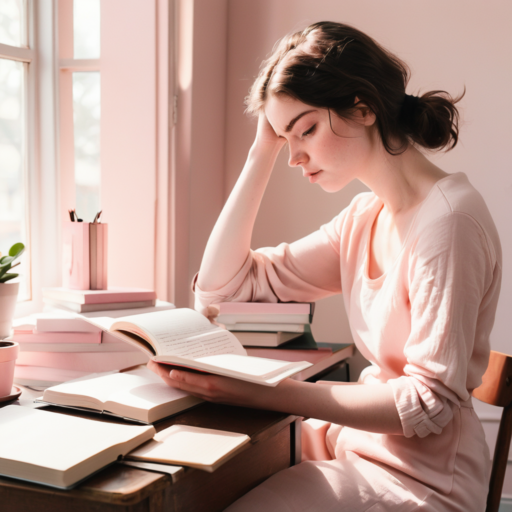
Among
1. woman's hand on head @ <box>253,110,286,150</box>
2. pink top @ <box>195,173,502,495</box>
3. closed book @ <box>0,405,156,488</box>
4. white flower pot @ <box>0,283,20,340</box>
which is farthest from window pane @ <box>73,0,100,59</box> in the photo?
closed book @ <box>0,405,156,488</box>

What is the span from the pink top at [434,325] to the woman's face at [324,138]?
166mm

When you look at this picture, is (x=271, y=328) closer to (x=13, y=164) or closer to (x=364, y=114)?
(x=364, y=114)

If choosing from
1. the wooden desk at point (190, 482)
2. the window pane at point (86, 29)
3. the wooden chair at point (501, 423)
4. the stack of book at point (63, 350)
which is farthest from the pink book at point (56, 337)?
the window pane at point (86, 29)

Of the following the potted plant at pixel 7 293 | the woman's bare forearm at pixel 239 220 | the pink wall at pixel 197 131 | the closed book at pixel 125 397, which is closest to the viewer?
the closed book at pixel 125 397

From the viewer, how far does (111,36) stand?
1.60 m

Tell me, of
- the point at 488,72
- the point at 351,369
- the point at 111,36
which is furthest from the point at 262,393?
the point at 488,72

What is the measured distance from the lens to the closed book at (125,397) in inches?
30.0

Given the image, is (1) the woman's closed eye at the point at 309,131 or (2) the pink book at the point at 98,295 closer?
(1) the woman's closed eye at the point at 309,131

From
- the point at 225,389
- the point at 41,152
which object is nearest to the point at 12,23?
the point at 41,152

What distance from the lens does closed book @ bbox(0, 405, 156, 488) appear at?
56cm

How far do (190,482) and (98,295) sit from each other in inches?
27.8

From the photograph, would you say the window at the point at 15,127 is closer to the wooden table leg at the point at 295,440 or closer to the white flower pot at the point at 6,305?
the white flower pot at the point at 6,305

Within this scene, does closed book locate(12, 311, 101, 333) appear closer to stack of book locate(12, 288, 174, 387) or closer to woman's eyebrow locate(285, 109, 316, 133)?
stack of book locate(12, 288, 174, 387)

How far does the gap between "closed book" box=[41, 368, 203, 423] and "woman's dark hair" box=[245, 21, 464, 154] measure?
0.57 meters
